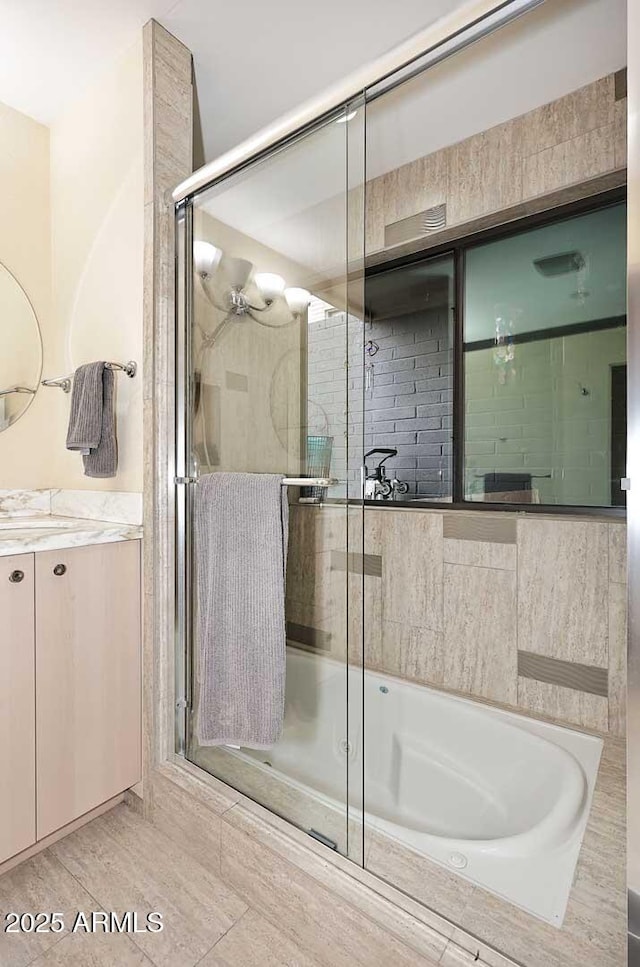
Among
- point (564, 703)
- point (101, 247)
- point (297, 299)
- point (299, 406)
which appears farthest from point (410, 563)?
point (101, 247)

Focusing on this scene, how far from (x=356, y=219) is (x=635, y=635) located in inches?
40.8

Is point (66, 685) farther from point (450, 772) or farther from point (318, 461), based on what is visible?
point (450, 772)

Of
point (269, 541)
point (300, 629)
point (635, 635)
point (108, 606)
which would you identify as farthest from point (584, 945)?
point (108, 606)

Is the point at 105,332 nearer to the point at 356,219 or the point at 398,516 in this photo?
the point at 356,219

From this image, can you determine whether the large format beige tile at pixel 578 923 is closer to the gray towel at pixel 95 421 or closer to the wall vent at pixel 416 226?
the gray towel at pixel 95 421

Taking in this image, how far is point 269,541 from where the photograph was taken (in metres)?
1.33

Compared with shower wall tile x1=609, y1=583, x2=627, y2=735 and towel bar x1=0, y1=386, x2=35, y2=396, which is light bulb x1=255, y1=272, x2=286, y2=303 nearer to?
towel bar x1=0, y1=386, x2=35, y2=396

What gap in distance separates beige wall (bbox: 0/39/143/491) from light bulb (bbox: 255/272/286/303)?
0.46 m

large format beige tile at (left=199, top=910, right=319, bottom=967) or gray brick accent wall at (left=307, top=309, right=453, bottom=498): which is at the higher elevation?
gray brick accent wall at (left=307, top=309, right=453, bottom=498)

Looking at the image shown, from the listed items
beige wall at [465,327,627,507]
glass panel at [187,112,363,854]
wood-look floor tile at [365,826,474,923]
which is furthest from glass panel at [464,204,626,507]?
wood-look floor tile at [365,826,474,923]

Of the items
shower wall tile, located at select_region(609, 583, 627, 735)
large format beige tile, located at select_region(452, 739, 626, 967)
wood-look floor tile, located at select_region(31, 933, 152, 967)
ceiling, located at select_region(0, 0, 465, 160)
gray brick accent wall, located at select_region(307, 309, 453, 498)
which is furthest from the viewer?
gray brick accent wall, located at select_region(307, 309, 453, 498)

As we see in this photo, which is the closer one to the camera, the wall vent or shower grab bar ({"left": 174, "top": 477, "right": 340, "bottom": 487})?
shower grab bar ({"left": 174, "top": 477, "right": 340, "bottom": 487})

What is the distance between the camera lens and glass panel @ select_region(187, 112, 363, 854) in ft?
4.02

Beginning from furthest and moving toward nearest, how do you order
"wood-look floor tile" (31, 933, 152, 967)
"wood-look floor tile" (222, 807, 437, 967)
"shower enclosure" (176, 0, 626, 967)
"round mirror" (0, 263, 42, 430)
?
"round mirror" (0, 263, 42, 430), "shower enclosure" (176, 0, 626, 967), "wood-look floor tile" (31, 933, 152, 967), "wood-look floor tile" (222, 807, 437, 967)
